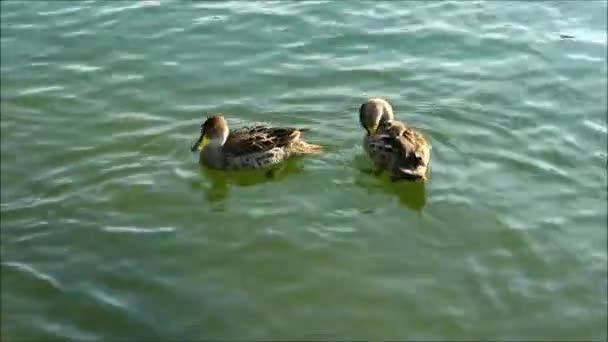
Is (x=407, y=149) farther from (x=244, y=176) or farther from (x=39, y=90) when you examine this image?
(x=39, y=90)

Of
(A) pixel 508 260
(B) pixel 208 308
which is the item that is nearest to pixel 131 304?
(B) pixel 208 308

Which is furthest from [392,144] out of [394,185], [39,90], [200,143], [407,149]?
[39,90]

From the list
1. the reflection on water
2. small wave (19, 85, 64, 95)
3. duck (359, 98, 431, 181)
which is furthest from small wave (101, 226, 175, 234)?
small wave (19, 85, 64, 95)

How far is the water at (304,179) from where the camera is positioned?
9367mm

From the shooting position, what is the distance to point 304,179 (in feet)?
38.5

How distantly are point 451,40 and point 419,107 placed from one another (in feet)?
7.22

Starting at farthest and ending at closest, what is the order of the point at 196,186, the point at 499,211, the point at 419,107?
1. the point at 419,107
2. the point at 196,186
3. the point at 499,211

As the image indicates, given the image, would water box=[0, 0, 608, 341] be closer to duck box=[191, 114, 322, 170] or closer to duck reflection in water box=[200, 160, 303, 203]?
duck reflection in water box=[200, 160, 303, 203]

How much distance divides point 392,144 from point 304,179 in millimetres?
1175

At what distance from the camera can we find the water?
937 centimetres

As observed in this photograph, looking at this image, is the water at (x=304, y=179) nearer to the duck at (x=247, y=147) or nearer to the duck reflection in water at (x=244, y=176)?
the duck reflection in water at (x=244, y=176)

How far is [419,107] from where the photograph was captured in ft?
43.9

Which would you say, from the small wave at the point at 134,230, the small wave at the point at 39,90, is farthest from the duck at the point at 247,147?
the small wave at the point at 39,90

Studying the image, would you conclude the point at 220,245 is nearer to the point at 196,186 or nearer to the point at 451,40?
the point at 196,186
